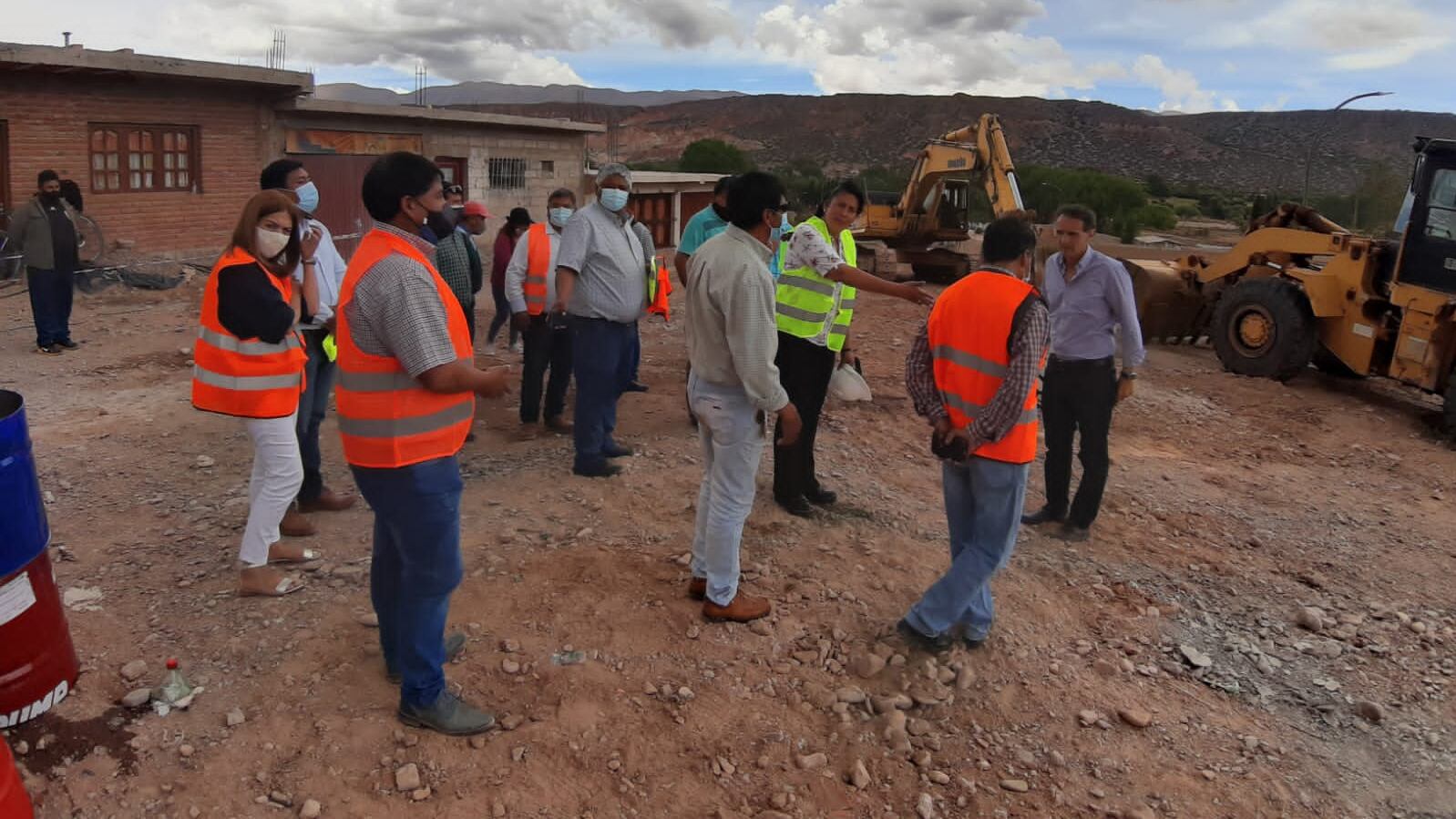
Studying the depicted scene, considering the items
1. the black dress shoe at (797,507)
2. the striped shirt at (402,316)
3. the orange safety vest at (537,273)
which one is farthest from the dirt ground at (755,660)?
the striped shirt at (402,316)

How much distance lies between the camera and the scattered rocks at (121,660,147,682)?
319 centimetres

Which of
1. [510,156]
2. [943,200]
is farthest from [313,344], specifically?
[510,156]

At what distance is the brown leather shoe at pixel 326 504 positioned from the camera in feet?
15.3

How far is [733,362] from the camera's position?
343 cm

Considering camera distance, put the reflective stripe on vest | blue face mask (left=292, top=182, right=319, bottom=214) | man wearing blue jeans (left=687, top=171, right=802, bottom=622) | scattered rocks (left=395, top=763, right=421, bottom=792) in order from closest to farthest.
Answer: scattered rocks (left=395, top=763, right=421, bottom=792) → man wearing blue jeans (left=687, top=171, right=802, bottom=622) → blue face mask (left=292, top=182, right=319, bottom=214) → the reflective stripe on vest

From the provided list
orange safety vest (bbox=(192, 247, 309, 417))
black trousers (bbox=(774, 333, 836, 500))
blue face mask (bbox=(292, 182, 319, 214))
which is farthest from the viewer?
black trousers (bbox=(774, 333, 836, 500))

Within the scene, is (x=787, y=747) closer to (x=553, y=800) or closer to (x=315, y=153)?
(x=553, y=800)

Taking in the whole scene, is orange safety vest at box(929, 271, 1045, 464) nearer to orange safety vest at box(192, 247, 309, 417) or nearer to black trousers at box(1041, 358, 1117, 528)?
black trousers at box(1041, 358, 1117, 528)

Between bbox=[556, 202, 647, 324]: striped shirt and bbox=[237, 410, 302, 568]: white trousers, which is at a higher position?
bbox=[556, 202, 647, 324]: striped shirt

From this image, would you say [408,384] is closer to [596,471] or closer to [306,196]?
[306,196]

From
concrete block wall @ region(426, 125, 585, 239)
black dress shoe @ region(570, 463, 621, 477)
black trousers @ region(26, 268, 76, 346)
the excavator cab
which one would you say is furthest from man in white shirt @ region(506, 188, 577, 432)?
concrete block wall @ region(426, 125, 585, 239)

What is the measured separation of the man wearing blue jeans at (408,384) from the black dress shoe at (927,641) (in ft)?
5.59

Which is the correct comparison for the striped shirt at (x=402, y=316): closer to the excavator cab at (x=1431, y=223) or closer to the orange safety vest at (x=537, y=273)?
the orange safety vest at (x=537, y=273)

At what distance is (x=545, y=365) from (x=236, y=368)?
2.90m
